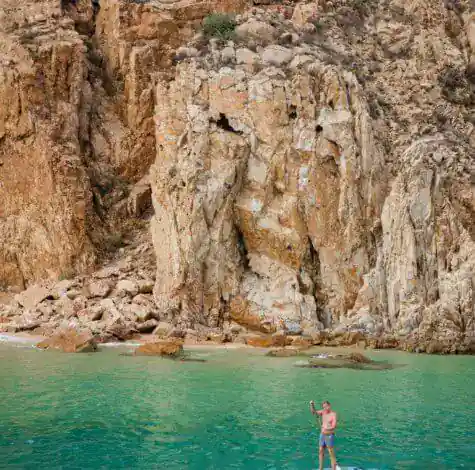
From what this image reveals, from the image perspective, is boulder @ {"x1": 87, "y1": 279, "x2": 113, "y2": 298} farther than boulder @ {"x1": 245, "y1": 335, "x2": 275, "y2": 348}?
Yes

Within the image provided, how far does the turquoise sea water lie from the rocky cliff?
696 cm

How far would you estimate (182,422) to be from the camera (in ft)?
33.5

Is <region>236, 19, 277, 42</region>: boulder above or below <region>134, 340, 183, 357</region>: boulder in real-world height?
above

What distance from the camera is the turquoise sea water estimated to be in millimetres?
8156

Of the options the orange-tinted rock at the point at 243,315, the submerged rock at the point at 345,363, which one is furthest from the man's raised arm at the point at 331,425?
the orange-tinted rock at the point at 243,315

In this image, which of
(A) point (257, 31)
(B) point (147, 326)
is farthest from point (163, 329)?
(A) point (257, 31)

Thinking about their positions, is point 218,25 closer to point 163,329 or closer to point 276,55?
point 276,55

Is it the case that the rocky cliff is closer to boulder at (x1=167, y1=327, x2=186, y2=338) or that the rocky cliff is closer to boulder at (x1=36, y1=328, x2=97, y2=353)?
boulder at (x1=167, y1=327, x2=186, y2=338)

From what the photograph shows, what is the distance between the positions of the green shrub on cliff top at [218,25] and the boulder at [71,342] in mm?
18316

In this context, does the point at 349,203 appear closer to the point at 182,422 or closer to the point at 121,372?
the point at 121,372

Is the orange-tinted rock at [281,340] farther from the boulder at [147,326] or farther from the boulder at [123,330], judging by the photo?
the boulder at [123,330]

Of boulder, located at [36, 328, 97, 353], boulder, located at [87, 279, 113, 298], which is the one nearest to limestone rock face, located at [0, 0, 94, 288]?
boulder, located at [87, 279, 113, 298]

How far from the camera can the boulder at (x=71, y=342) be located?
19.9 m

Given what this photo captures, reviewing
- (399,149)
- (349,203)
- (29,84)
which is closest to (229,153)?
(349,203)
